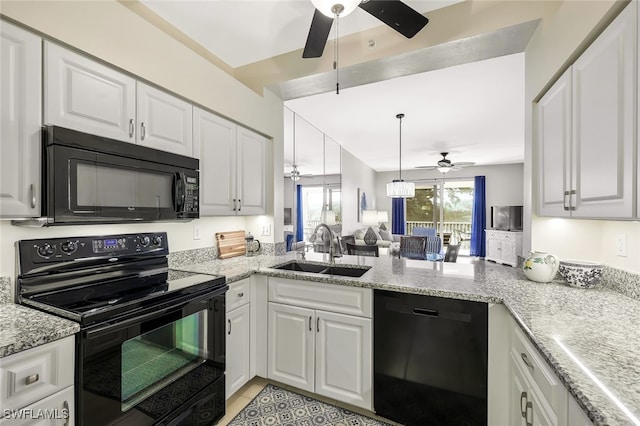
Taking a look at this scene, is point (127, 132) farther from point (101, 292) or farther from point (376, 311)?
point (376, 311)

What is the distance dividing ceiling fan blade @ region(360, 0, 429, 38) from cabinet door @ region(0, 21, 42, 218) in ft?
5.02

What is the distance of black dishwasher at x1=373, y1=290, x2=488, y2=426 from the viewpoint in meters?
1.47

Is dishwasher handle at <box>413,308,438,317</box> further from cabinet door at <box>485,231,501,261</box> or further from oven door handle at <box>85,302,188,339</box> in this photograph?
cabinet door at <box>485,231,501,261</box>

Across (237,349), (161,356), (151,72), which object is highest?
(151,72)

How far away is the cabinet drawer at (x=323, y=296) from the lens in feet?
5.72

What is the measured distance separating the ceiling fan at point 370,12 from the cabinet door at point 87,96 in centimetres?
109

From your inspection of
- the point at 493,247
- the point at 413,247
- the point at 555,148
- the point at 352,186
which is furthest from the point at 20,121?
the point at 493,247

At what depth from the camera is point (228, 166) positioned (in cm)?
225

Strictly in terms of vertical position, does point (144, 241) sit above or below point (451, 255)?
above

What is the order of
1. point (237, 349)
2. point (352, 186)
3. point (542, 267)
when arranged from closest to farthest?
point (542, 267)
point (237, 349)
point (352, 186)

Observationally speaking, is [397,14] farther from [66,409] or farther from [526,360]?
[66,409]

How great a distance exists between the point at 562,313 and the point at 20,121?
2.39 meters

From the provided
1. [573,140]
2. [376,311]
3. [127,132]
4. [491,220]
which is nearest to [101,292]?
[127,132]

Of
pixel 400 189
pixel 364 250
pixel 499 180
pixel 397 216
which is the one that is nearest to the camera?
pixel 364 250
